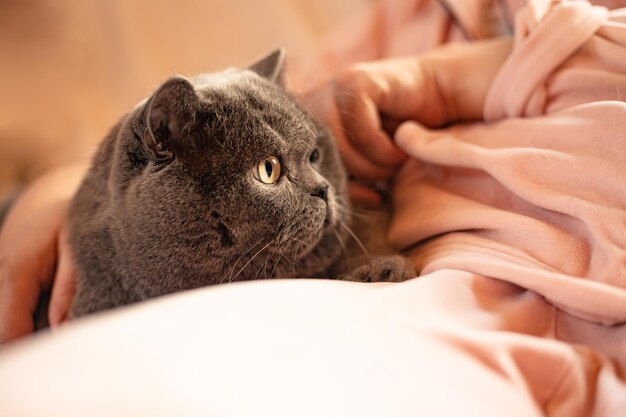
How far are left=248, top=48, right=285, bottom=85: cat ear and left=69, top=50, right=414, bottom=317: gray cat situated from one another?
117mm

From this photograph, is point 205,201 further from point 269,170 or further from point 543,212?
point 543,212

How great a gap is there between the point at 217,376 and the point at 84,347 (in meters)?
0.11

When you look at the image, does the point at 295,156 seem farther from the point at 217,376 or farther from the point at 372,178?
→ the point at 217,376

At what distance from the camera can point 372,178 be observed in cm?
112

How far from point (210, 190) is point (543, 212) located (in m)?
0.48

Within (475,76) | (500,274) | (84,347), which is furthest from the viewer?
(475,76)

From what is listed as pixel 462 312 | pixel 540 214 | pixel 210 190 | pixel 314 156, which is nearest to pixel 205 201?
pixel 210 190

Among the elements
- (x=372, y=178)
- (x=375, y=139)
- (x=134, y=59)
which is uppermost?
(x=134, y=59)

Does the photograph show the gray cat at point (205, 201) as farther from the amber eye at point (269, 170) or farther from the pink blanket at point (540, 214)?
the pink blanket at point (540, 214)

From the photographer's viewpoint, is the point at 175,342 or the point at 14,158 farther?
the point at 14,158

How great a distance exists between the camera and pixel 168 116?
704 mm

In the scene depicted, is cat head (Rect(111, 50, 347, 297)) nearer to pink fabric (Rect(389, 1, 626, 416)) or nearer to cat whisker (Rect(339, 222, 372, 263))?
cat whisker (Rect(339, 222, 372, 263))

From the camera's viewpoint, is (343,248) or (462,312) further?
(343,248)

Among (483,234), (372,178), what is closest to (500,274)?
(483,234)
